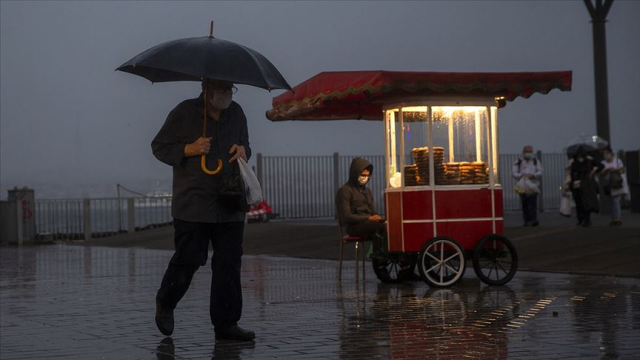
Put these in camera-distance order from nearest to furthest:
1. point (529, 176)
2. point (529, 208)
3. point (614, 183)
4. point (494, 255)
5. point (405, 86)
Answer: point (405, 86) → point (494, 255) → point (614, 183) → point (529, 208) → point (529, 176)

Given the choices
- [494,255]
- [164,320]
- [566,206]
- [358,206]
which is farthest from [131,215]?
[164,320]

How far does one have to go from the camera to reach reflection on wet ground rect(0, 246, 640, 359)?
7.80 metres

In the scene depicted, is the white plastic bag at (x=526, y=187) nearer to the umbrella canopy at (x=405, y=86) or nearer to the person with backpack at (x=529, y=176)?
the person with backpack at (x=529, y=176)

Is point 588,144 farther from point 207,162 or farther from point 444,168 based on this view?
point 207,162

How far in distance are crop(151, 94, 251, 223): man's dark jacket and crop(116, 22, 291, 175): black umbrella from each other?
93mm

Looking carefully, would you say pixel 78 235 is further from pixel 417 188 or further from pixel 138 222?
pixel 417 188

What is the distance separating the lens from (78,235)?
35969 mm

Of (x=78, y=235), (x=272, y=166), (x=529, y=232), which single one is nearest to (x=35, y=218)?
(x=78, y=235)

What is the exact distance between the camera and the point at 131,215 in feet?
119

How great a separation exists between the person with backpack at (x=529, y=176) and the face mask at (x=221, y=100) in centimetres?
1451

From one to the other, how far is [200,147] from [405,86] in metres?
5.14

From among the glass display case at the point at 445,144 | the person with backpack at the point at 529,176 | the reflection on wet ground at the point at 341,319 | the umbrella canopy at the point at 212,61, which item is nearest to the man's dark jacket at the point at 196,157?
the umbrella canopy at the point at 212,61

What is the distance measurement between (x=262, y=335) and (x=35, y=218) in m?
27.9

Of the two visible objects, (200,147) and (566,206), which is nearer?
(200,147)
